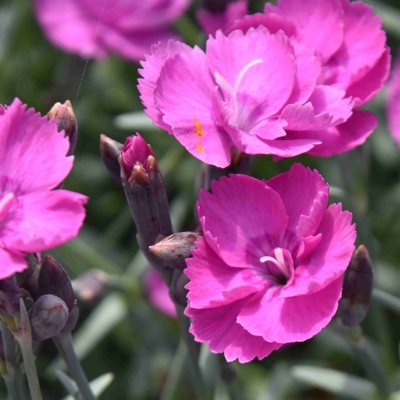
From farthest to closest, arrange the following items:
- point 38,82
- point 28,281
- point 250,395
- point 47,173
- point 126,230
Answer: point 38,82, point 126,230, point 250,395, point 28,281, point 47,173

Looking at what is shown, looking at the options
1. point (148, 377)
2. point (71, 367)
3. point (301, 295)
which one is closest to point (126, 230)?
point (148, 377)

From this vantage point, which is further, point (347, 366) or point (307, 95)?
point (347, 366)

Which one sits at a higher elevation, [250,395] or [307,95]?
[307,95]

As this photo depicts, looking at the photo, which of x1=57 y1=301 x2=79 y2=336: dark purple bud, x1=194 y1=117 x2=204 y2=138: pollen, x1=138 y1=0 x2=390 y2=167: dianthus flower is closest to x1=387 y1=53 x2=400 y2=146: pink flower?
x1=138 y1=0 x2=390 y2=167: dianthus flower

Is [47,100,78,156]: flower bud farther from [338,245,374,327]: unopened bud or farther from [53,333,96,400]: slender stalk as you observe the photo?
[338,245,374,327]: unopened bud

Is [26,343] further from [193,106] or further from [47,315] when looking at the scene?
[193,106]

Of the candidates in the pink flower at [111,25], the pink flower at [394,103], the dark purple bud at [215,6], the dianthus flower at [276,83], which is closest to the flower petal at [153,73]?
the dianthus flower at [276,83]

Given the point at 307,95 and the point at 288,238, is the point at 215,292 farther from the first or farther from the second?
the point at 307,95
